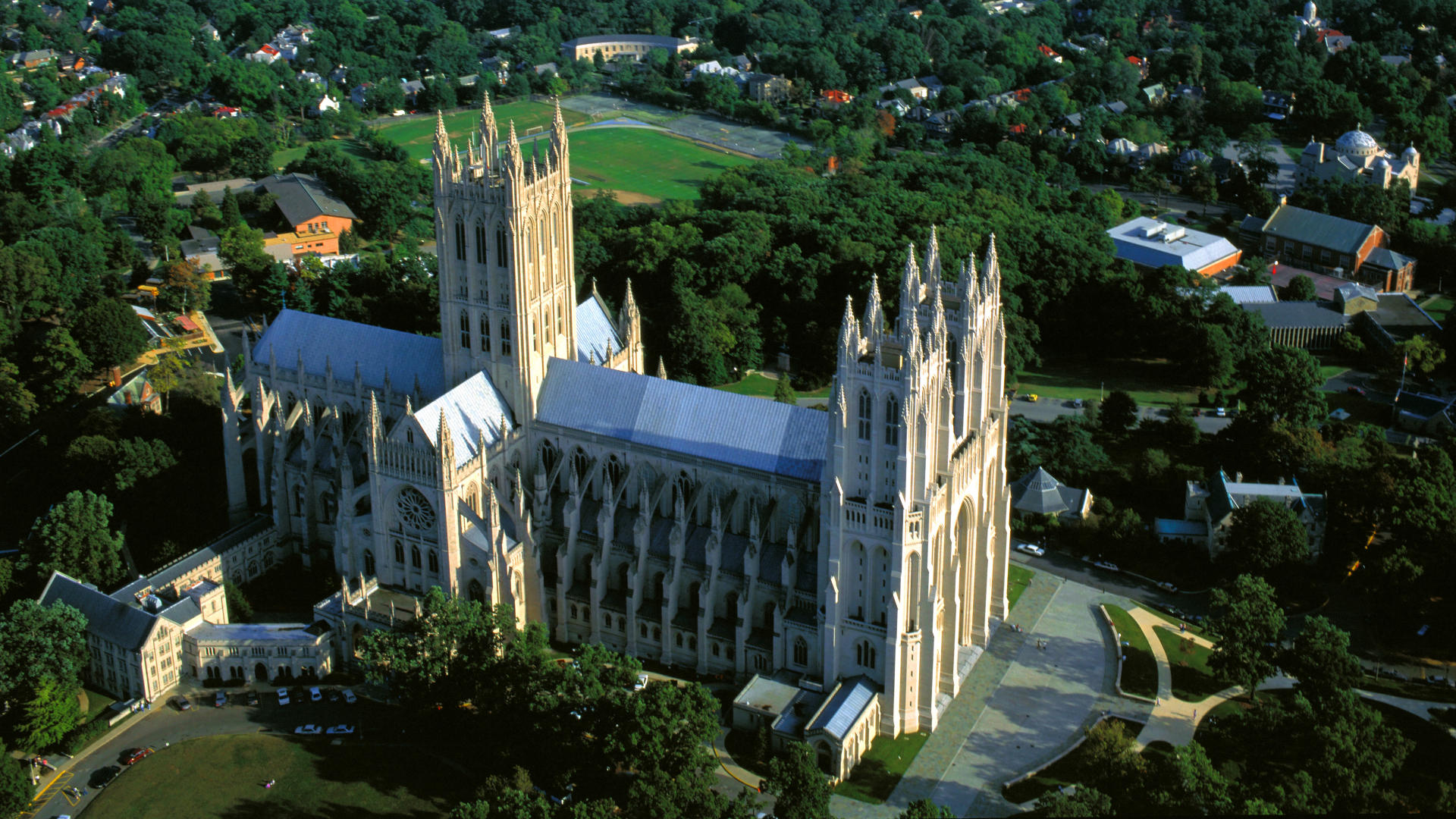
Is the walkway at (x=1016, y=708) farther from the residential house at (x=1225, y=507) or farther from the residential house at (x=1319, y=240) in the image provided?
the residential house at (x=1319, y=240)

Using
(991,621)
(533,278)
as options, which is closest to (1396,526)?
(991,621)

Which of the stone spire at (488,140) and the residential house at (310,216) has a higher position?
the stone spire at (488,140)

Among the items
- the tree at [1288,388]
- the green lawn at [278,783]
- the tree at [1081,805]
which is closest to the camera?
the tree at [1081,805]

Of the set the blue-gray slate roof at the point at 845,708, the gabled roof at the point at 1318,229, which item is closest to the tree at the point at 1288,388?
the gabled roof at the point at 1318,229

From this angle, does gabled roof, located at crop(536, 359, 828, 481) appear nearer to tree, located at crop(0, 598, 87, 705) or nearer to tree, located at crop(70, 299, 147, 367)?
tree, located at crop(0, 598, 87, 705)

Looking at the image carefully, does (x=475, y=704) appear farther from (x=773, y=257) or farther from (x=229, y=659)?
(x=773, y=257)

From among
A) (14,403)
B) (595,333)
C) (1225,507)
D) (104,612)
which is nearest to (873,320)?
(595,333)

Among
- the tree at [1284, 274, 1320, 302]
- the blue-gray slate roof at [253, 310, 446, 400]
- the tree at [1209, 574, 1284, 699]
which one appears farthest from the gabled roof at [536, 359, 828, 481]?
the tree at [1284, 274, 1320, 302]
